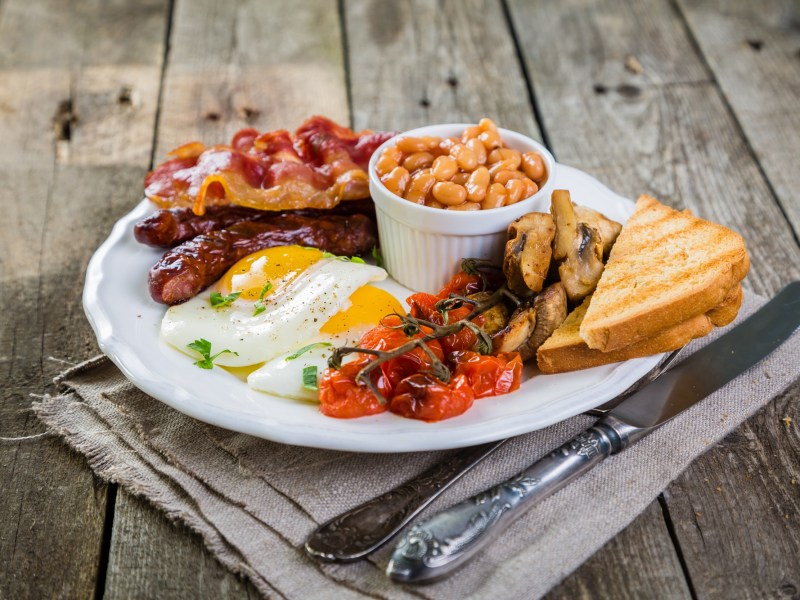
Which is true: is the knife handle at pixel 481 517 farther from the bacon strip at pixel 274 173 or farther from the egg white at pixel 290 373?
the bacon strip at pixel 274 173

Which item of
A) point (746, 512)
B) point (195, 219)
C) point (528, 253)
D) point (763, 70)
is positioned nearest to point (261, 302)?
point (195, 219)

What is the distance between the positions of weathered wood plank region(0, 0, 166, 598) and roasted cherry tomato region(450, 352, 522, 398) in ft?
4.06

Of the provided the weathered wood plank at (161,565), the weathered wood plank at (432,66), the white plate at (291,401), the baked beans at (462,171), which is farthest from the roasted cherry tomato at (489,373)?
the weathered wood plank at (432,66)

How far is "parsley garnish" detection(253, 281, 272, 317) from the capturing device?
3.19m

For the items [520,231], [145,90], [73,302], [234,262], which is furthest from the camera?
[145,90]

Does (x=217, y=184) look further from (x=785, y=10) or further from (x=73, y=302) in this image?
(x=785, y=10)

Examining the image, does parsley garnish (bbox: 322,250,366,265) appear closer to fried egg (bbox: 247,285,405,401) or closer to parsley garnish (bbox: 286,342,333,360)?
fried egg (bbox: 247,285,405,401)

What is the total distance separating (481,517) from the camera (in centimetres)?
244

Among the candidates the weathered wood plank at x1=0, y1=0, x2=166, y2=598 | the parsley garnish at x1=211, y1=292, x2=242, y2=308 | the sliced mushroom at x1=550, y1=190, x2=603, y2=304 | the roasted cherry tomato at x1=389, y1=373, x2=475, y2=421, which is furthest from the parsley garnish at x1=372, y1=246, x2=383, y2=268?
the weathered wood plank at x1=0, y1=0, x2=166, y2=598

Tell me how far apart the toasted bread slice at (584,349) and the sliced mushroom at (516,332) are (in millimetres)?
71

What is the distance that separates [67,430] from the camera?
3004mm

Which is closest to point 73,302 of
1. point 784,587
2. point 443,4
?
point 784,587

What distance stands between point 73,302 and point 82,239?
52 centimetres

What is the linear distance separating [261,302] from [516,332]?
96cm
